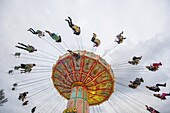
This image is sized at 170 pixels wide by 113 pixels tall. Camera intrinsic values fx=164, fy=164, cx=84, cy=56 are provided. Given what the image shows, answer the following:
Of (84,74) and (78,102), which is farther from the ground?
(84,74)

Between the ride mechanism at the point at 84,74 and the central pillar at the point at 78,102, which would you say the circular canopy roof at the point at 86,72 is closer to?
the ride mechanism at the point at 84,74

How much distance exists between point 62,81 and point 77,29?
6.07 metres

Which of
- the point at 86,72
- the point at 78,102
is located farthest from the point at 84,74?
the point at 78,102

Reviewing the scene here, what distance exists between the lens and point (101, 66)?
16.2 metres

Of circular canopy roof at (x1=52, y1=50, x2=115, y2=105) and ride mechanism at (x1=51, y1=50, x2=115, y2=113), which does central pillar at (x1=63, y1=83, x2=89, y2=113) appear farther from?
circular canopy roof at (x1=52, y1=50, x2=115, y2=105)

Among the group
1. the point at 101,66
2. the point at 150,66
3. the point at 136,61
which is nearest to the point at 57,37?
the point at 101,66

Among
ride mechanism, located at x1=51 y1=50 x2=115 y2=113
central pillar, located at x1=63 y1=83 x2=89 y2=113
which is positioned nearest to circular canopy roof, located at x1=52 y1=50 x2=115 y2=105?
ride mechanism, located at x1=51 y1=50 x2=115 y2=113

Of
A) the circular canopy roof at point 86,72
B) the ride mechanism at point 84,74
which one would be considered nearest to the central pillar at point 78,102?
the ride mechanism at point 84,74

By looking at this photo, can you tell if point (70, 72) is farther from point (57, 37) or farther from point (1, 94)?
point (1, 94)

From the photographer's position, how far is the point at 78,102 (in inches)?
563

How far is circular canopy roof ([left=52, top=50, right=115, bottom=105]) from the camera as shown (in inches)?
633

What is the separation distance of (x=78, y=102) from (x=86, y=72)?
321cm

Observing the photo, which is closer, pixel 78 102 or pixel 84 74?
pixel 78 102

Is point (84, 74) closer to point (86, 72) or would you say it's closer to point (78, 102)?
point (86, 72)
